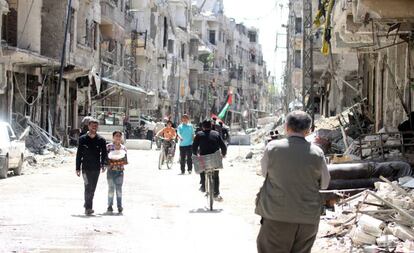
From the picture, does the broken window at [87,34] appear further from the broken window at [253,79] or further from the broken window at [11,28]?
the broken window at [253,79]

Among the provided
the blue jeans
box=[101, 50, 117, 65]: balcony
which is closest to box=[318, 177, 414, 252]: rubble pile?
the blue jeans

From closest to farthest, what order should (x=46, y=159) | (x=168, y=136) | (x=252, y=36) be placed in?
(x=168, y=136) < (x=46, y=159) < (x=252, y=36)

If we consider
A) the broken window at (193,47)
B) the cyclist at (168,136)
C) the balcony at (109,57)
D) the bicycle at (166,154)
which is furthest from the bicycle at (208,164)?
the broken window at (193,47)

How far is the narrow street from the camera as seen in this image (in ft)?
29.7

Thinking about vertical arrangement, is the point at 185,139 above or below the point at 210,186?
above

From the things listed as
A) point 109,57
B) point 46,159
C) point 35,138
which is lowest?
point 46,159

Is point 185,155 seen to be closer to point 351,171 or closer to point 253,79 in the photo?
point 351,171

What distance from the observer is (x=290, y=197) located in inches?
220

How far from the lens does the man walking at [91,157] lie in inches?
464

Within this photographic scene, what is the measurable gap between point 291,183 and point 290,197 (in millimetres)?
108

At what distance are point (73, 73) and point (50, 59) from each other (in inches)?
203

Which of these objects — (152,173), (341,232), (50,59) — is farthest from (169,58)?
(341,232)

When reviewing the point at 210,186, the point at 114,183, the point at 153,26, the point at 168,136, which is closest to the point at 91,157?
the point at 114,183

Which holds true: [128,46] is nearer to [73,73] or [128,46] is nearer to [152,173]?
[73,73]
